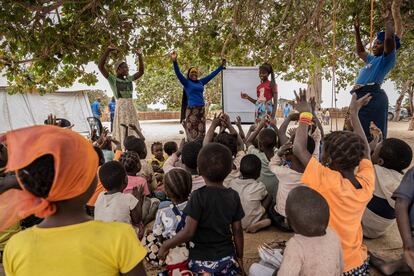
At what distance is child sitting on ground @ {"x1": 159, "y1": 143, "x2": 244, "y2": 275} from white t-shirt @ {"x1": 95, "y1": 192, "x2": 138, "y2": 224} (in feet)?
1.78

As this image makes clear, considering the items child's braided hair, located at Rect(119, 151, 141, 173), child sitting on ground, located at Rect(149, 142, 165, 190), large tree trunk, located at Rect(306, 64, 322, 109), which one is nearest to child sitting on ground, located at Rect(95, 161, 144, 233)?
child's braided hair, located at Rect(119, 151, 141, 173)

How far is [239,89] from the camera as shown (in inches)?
327

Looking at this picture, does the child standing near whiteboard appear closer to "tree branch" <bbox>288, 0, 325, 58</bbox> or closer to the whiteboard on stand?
"tree branch" <bbox>288, 0, 325, 58</bbox>

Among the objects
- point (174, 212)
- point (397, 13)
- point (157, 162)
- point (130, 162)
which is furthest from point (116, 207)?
point (397, 13)

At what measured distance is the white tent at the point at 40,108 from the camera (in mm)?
13570

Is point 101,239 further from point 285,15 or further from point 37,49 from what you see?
point 285,15

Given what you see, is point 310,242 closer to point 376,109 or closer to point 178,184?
point 178,184

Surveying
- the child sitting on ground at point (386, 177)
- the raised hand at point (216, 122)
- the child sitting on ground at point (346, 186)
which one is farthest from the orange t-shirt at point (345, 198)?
the raised hand at point (216, 122)

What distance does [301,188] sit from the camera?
72.9 inches

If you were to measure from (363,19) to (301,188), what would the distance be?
5.54 m

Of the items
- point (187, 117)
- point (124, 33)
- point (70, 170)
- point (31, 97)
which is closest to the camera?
point (70, 170)

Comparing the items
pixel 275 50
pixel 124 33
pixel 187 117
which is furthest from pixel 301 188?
pixel 275 50

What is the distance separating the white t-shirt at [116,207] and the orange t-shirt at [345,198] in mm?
1366

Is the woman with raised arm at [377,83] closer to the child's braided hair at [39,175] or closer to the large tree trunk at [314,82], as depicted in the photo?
the child's braided hair at [39,175]
